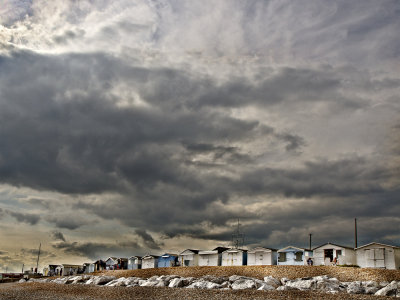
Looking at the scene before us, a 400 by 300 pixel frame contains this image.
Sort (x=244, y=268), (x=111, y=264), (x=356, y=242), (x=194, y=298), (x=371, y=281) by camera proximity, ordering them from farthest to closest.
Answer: (x=111, y=264) < (x=356, y=242) < (x=244, y=268) < (x=371, y=281) < (x=194, y=298)

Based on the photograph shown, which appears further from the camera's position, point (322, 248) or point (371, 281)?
point (322, 248)

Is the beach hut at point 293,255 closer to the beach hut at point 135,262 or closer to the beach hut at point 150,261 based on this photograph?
the beach hut at point 150,261

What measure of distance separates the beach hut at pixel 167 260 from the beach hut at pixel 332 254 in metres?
27.8

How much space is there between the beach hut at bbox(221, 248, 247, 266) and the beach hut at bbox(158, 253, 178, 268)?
→ 1171cm

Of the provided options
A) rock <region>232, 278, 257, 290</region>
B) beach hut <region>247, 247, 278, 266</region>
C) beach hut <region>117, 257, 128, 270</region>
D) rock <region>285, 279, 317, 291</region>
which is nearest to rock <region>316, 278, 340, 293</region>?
rock <region>285, 279, 317, 291</region>

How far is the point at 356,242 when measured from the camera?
7988 cm

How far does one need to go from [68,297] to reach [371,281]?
27311mm

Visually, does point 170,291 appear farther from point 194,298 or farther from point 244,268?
point 244,268

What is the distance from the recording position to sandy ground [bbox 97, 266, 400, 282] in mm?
41031

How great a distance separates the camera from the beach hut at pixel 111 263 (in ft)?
282

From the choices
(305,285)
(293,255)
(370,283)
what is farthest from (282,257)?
(305,285)

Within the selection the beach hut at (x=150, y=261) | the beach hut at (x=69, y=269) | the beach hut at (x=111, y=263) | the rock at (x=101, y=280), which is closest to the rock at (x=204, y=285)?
the rock at (x=101, y=280)

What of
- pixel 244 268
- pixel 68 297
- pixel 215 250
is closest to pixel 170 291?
pixel 68 297

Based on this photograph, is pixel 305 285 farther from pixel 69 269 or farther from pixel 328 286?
pixel 69 269
